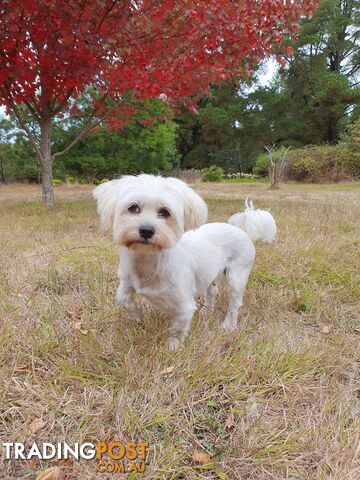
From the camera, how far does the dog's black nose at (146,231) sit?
1.96 meters

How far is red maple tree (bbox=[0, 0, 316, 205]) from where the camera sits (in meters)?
5.54

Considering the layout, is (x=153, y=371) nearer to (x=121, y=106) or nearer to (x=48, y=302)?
(x=48, y=302)

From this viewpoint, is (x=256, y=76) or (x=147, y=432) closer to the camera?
(x=147, y=432)

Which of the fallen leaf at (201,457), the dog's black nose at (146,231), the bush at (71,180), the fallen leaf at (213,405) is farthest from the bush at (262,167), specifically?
the fallen leaf at (201,457)

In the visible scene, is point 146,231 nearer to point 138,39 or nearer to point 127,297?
point 127,297

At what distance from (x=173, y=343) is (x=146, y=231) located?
691 mm

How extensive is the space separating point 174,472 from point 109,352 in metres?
0.79

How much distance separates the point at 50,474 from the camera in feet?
4.36

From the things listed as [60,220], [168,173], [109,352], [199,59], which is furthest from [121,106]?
[168,173]

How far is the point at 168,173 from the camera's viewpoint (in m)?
23.2

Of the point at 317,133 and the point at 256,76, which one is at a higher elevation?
the point at 256,76

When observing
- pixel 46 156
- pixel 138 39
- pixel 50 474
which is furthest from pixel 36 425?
pixel 46 156

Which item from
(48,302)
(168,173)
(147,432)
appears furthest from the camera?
(168,173)

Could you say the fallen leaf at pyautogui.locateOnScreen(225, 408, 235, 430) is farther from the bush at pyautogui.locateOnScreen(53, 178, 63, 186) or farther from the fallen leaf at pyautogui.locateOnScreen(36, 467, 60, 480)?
the bush at pyautogui.locateOnScreen(53, 178, 63, 186)
